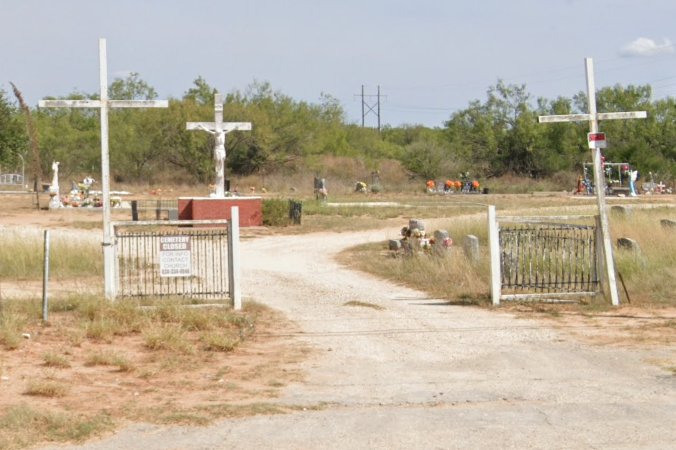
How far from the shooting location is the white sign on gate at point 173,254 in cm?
1384

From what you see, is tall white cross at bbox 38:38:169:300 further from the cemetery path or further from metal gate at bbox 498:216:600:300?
metal gate at bbox 498:216:600:300

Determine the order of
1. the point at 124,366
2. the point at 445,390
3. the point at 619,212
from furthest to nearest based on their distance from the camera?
the point at 619,212, the point at 124,366, the point at 445,390

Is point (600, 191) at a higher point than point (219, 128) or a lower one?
lower

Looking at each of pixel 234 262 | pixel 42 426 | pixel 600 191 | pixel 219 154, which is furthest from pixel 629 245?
pixel 219 154

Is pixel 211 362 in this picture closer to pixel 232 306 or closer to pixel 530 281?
pixel 232 306

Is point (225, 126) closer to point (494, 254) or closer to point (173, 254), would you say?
point (173, 254)

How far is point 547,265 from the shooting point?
16.7m

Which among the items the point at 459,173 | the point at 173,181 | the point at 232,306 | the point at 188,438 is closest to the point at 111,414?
the point at 188,438

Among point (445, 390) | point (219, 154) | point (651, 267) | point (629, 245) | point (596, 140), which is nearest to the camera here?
point (445, 390)

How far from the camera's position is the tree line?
63.0 metres

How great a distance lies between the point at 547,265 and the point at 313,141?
56110 mm

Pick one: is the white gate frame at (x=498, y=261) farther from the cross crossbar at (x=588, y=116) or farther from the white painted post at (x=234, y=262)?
the white painted post at (x=234, y=262)

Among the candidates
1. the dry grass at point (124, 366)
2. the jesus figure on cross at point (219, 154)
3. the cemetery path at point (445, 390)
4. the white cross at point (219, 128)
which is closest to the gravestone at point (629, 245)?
the cemetery path at point (445, 390)

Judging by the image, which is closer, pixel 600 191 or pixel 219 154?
pixel 600 191
